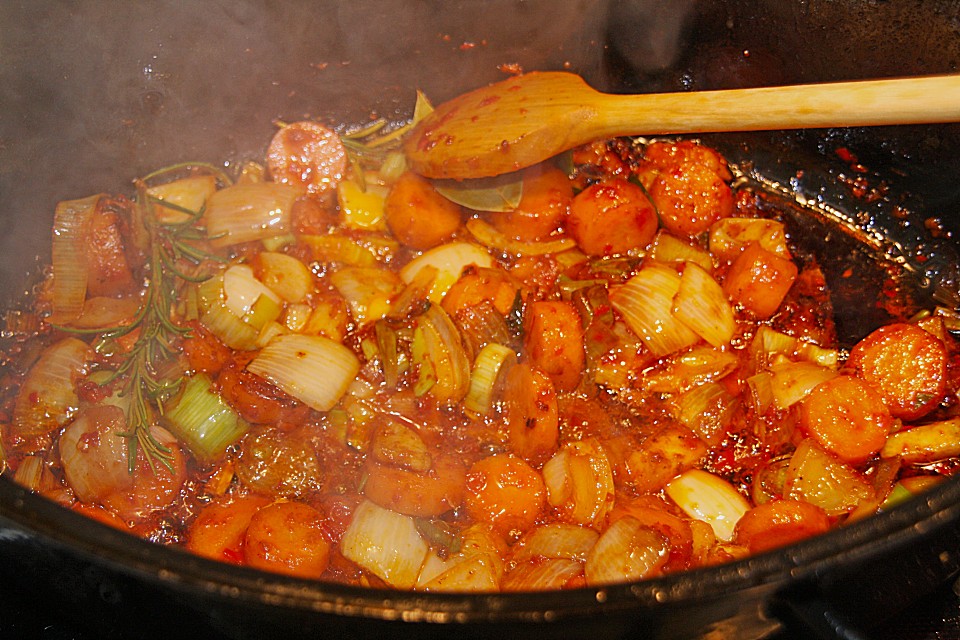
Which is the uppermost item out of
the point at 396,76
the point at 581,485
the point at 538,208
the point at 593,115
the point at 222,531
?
the point at 593,115

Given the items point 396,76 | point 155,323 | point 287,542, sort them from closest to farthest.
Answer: point 287,542
point 155,323
point 396,76

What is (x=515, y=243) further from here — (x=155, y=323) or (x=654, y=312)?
(x=155, y=323)

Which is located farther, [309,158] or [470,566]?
[309,158]

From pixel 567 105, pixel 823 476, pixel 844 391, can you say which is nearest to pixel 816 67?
pixel 567 105

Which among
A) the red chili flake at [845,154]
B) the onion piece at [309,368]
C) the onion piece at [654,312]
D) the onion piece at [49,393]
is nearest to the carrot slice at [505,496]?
the onion piece at [309,368]

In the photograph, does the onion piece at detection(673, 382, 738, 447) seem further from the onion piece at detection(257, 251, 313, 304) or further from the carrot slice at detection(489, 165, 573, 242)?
the onion piece at detection(257, 251, 313, 304)

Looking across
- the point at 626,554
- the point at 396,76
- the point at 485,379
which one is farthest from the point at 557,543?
the point at 396,76

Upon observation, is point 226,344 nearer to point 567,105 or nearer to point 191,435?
point 191,435

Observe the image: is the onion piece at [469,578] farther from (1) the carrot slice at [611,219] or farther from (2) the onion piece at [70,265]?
(2) the onion piece at [70,265]
